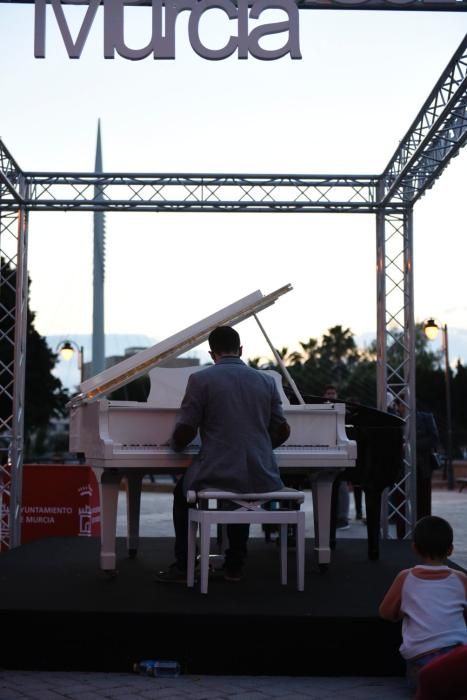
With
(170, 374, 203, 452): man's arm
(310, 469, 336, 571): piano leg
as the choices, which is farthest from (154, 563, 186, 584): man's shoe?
(310, 469, 336, 571): piano leg

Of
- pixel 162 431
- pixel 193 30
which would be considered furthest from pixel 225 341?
pixel 193 30

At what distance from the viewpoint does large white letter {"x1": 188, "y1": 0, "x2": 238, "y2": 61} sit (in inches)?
306

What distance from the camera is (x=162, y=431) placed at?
249 inches

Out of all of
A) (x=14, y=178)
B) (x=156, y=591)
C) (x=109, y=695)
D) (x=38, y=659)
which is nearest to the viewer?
(x=109, y=695)

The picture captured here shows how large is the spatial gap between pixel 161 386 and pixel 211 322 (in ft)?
1.88

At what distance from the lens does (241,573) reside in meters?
6.05

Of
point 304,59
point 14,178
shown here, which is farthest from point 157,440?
point 14,178

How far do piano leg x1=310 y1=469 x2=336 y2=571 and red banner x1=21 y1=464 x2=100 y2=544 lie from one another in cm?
374

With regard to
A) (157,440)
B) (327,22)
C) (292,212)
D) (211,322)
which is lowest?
(157,440)

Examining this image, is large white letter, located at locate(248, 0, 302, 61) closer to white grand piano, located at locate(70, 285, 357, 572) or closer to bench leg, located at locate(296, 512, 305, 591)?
white grand piano, located at locate(70, 285, 357, 572)

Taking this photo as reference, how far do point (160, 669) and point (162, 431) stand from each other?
191 cm

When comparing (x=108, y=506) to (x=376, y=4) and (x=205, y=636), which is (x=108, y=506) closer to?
(x=205, y=636)

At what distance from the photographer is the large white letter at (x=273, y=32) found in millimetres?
7754

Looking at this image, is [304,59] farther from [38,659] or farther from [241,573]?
[38,659]
